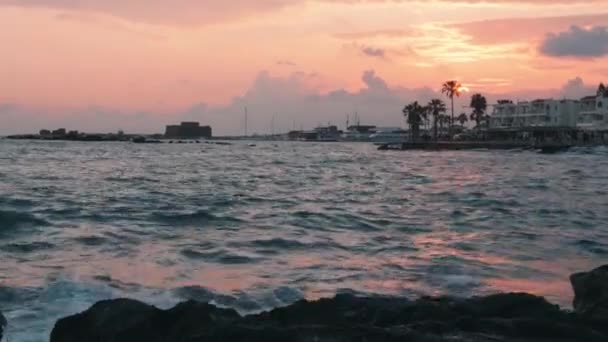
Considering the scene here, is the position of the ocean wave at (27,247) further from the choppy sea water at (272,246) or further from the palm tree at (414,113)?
the palm tree at (414,113)

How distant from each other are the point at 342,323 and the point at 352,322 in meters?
0.25

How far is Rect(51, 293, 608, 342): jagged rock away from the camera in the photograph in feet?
20.8

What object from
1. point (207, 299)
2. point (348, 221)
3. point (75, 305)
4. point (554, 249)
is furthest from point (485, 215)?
point (75, 305)

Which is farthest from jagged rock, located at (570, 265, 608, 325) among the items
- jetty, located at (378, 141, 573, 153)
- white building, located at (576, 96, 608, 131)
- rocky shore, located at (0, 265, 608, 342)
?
white building, located at (576, 96, 608, 131)

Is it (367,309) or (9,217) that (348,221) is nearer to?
(9,217)

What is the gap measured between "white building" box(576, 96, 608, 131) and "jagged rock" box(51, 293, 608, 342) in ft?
424

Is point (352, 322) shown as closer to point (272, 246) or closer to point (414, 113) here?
point (272, 246)

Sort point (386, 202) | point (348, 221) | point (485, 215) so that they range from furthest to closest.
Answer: point (386, 202)
point (485, 215)
point (348, 221)

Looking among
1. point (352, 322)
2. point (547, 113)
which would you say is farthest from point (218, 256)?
point (547, 113)

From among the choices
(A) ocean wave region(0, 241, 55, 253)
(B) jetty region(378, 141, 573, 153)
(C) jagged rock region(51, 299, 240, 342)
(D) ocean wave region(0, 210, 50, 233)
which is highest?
(C) jagged rock region(51, 299, 240, 342)

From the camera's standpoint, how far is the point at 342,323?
6.71m

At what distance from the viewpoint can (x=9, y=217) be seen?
65.6ft

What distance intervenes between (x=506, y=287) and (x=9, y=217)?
14670 mm

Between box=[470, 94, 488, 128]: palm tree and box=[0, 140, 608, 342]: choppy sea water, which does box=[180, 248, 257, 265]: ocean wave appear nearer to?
box=[0, 140, 608, 342]: choppy sea water
